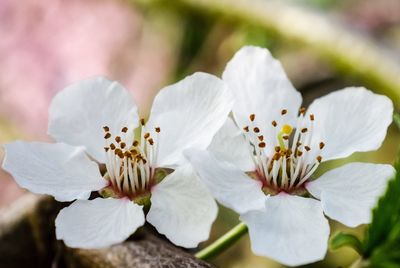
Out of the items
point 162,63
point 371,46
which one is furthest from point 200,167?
point 162,63

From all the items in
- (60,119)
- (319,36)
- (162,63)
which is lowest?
(162,63)

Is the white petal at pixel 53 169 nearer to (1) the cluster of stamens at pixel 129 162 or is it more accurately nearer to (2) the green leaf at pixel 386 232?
(1) the cluster of stamens at pixel 129 162

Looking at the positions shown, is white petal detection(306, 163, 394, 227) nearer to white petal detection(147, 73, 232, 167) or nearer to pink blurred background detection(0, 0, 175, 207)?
white petal detection(147, 73, 232, 167)

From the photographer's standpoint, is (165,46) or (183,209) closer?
(183,209)

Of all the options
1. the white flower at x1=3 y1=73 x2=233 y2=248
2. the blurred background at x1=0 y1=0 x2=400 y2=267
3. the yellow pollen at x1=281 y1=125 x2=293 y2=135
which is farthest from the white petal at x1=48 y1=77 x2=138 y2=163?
the blurred background at x1=0 y1=0 x2=400 y2=267

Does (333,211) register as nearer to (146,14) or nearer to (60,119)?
(60,119)

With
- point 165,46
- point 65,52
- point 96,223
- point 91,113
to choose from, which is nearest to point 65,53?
point 65,52

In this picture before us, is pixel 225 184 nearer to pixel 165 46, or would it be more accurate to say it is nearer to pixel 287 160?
pixel 287 160
